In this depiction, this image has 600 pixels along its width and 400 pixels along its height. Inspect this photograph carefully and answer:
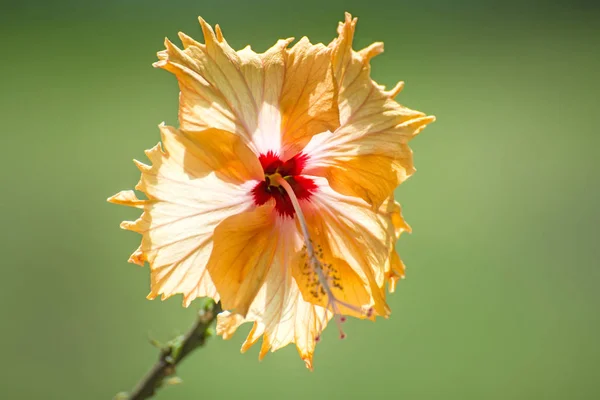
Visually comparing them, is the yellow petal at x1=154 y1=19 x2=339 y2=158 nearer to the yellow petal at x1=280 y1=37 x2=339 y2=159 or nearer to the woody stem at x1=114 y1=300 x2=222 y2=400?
the yellow petal at x1=280 y1=37 x2=339 y2=159

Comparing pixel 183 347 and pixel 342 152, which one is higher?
pixel 342 152

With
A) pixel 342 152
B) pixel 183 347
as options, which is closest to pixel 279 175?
pixel 342 152

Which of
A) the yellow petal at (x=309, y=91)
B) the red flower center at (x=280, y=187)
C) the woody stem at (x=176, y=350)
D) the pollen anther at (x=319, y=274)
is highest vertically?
the yellow petal at (x=309, y=91)

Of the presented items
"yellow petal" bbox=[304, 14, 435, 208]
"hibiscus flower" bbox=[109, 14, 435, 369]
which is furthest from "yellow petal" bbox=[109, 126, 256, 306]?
"yellow petal" bbox=[304, 14, 435, 208]

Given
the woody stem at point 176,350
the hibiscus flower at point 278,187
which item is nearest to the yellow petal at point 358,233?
the hibiscus flower at point 278,187

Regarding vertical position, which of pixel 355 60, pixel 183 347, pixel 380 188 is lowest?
pixel 183 347

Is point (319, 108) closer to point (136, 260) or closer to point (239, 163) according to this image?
point (239, 163)

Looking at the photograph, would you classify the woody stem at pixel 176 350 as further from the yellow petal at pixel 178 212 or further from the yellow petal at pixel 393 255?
the yellow petal at pixel 393 255
